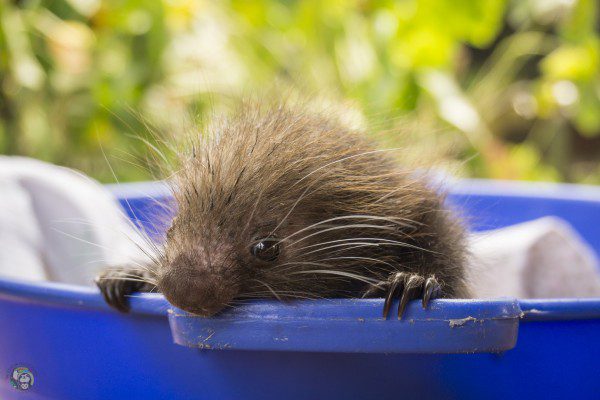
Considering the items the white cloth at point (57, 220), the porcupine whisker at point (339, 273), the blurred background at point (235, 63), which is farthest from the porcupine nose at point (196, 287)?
the blurred background at point (235, 63)

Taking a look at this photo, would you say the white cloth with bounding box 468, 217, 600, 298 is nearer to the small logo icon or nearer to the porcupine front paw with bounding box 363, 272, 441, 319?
the porcupine front paw with bounding box 363, 272, 441, 319

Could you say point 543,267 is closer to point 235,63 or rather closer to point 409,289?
Answer: point 409,289

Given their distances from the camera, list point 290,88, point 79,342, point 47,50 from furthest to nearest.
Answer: point 47,50 → point 290,88 → point 79,342

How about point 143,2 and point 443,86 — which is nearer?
point 143,2

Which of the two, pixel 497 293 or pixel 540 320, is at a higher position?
pixel 540 320

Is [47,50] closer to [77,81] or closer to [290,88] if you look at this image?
[77,81]

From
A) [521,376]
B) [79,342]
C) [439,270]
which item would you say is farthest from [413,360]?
[79,342]

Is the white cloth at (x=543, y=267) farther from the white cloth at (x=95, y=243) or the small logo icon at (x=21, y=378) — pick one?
the small logo icon at (x=21, y=378)
